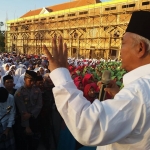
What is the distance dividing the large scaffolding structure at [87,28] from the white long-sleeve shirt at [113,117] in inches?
1006

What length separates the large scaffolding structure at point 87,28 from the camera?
104 ft

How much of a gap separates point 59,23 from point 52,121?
36.7 metres

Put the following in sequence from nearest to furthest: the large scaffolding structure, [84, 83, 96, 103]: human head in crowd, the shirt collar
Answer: the shirt collar, [84, 83, 96, 103]: human head in crowd, the large scaffolding structure

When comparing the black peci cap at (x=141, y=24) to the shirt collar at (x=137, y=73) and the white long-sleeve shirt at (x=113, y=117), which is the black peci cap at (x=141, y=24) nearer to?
the shirt collar at (x=137, y=73)

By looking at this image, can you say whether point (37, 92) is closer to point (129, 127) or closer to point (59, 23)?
point (129, 127)

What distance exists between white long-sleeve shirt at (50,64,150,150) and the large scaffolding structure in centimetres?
2556

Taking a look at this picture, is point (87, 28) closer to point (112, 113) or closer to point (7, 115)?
point (7, 115)

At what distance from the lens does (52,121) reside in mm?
4457

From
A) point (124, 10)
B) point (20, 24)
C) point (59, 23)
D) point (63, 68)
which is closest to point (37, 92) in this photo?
point (63, 68)

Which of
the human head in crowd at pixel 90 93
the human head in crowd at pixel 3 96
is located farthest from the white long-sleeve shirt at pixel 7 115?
the human head in crowd at pixel 90 93

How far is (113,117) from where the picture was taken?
0.96m

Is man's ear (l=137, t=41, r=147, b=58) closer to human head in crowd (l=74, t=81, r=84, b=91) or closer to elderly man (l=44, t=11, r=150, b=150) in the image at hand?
elderly man (l=44, t=11, r=150, b=150)

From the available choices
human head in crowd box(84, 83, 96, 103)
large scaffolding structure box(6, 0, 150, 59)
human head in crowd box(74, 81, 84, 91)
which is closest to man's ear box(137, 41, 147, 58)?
human head in crowd box(84, 83, 96, 103)

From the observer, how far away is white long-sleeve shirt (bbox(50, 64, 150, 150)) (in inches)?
38.1
